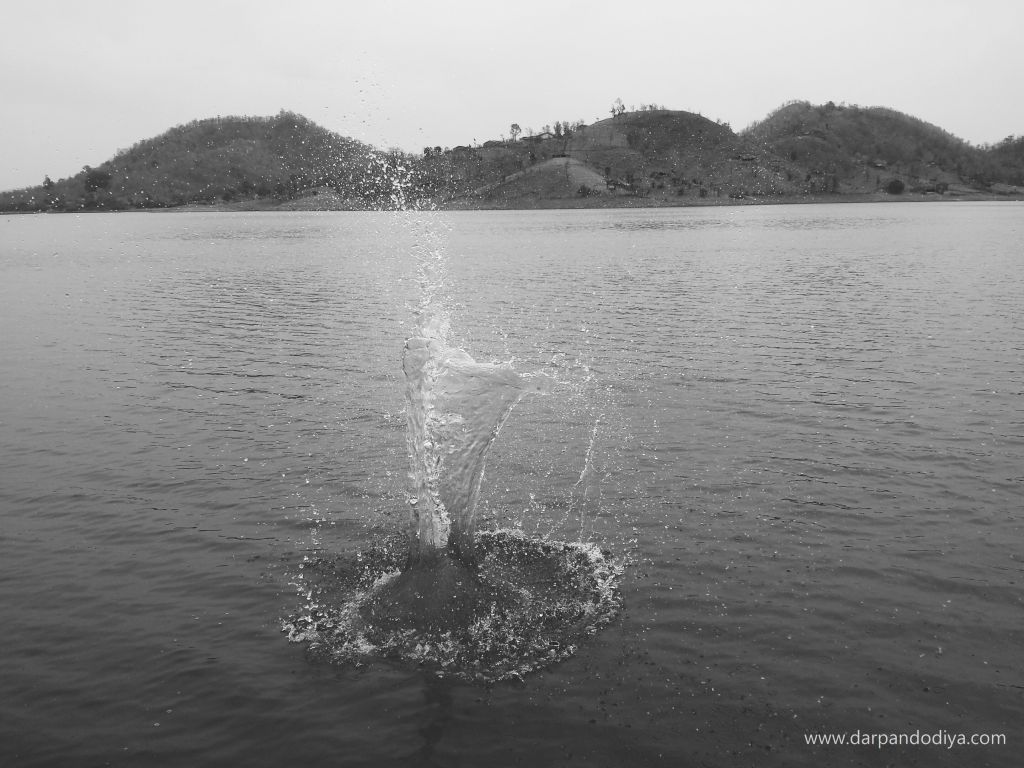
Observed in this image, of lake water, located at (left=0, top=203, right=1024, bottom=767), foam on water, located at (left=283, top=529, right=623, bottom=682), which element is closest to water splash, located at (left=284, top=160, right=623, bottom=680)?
foam on water, located at (left=283, top=529, right=623, bottom=682)

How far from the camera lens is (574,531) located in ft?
57.5

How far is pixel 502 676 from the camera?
40.9ft

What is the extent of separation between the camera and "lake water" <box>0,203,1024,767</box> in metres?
11.3

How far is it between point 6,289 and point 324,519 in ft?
197

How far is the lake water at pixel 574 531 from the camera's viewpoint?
1130 cm

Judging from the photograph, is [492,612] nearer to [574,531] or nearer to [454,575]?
[454,575]

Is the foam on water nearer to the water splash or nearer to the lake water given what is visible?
the water splash

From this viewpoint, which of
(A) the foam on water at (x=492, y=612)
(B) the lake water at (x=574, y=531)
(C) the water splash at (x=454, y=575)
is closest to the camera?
(B) the lake water at (x=574, y=531)

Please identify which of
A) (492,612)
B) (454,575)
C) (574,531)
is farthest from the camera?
(574,531)

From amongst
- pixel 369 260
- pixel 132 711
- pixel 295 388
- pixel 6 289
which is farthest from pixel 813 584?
pixel 369 260

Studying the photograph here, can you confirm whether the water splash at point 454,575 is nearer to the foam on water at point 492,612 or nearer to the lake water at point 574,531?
the foam on water at point 492,612

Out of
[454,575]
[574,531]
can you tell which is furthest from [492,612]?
[574,531]

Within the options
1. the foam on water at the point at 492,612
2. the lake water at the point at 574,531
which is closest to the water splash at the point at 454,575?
the foam on water at the point at 492,612

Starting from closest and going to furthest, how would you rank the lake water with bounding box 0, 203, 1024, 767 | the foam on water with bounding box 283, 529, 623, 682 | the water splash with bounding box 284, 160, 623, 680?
the lake water with bounding box 0, 203, 1024, 767
the foam on water with bounding box 283, 529, 623, 682
the water splash with bounding box 284, 160, 623, 680
